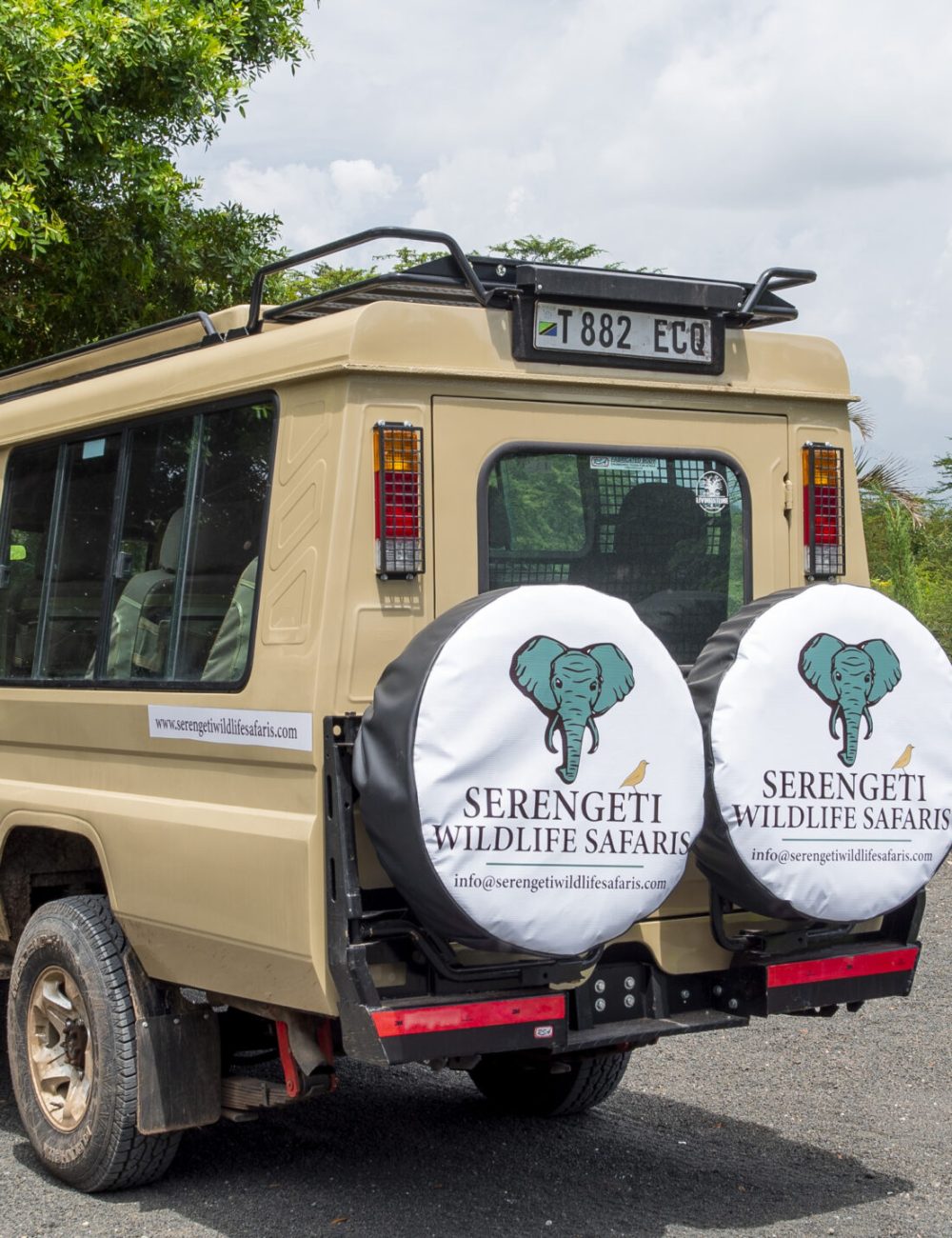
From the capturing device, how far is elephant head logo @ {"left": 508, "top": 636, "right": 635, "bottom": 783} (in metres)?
4.05

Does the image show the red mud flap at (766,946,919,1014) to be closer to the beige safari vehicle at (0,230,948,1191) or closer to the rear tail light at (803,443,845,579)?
the beige safari vehicle at (0,230,948,1191)

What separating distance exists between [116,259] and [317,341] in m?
5.82

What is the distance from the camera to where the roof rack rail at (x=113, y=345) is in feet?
17.2

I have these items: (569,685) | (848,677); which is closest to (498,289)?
(569,685)

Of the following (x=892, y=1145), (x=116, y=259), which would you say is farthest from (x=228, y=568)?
(x=116, y=259)

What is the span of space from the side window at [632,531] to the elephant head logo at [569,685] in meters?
0.53

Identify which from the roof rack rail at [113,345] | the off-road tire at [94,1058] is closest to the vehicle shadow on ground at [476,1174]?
the off-road tire at [94,1058]

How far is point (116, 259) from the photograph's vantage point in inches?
388

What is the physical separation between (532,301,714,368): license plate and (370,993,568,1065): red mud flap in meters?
1.79

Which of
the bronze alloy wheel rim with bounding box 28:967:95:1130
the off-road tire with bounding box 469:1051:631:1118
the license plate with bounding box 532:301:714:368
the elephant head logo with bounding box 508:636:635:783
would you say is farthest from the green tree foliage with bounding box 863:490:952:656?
the elephant head logo with bounding box 508:636:635:783

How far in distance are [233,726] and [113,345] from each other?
1.90 m

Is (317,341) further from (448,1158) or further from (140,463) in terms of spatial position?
(448,1158)

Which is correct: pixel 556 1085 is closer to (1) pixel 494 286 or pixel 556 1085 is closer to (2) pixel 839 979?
(2) pixel 839 979

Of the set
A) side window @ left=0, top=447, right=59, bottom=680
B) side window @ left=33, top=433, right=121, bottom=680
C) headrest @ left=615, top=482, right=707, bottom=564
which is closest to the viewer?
headrest @ left=615, top=482, right=707, bottom=564
